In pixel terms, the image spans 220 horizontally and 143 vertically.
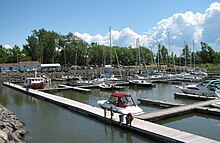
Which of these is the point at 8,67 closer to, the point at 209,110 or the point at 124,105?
the point at 124,105

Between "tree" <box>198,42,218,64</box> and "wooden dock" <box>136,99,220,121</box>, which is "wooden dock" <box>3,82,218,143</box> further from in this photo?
"tree" <box>198,42,218,64</box>

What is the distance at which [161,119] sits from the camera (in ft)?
62.6

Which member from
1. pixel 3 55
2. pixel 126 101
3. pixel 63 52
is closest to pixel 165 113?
pixel 126 101

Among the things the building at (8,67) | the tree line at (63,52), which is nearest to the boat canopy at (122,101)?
the building at (8,67)

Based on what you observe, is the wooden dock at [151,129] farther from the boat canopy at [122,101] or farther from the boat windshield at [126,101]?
the boat windshield at [126,101]

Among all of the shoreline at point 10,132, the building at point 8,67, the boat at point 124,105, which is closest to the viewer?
the shoreline at point 10,132

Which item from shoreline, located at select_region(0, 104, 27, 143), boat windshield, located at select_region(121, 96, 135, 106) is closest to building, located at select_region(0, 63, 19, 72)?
shoreline, located at select_region(0, 104, 27, 143)

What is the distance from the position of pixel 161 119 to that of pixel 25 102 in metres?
18.2

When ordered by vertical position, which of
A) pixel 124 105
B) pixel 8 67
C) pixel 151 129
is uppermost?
pixel 8 67

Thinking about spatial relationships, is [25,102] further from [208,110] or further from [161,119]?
[208,110]

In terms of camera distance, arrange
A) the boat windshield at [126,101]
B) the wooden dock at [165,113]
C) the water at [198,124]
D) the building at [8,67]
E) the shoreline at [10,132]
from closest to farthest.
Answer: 1. the shoreline at [10,132]
2. the water at [198,124]
3. the wooden dock at [165,113]
4. the boat windshield at [126,101]
5. the building at [8,67]

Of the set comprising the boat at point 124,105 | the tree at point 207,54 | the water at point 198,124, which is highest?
the tree at point 207,54

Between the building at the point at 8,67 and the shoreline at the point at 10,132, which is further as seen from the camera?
the building at the point at 8,67

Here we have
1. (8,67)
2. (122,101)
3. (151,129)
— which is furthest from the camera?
(8,67)
